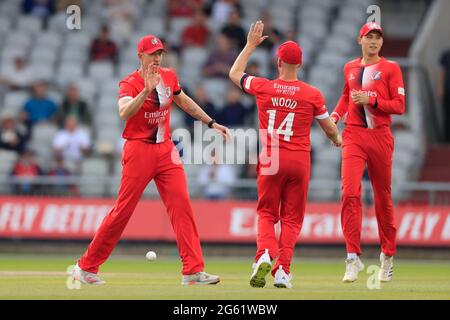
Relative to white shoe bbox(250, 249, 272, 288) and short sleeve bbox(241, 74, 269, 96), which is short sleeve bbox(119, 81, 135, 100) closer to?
short sleeve bbox(241, 74, 269, 96)

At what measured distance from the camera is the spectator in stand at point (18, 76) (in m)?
28.1

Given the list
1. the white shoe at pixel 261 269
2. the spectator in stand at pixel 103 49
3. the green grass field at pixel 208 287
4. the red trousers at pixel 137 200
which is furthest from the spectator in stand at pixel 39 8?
the white shoe at pixel 261 269

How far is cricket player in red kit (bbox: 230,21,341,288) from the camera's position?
14398mm

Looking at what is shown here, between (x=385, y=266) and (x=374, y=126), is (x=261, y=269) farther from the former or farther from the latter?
(x=374, y=126)

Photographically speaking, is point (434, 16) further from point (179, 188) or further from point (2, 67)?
point (179, 188)

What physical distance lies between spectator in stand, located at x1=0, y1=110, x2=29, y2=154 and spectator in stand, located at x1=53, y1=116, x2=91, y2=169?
2.21 feet

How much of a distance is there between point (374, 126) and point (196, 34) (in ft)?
44.1

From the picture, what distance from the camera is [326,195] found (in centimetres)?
2466

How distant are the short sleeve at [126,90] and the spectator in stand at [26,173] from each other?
10.8 metres

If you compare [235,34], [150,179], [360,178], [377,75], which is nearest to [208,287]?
[150,179]

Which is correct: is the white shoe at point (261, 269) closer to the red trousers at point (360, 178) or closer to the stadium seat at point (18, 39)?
the red trousers at point (360, 178)

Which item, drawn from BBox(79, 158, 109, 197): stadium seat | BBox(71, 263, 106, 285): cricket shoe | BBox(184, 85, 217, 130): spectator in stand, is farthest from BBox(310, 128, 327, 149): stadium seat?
BBox(71, 263, 106, 285): cricket shoe

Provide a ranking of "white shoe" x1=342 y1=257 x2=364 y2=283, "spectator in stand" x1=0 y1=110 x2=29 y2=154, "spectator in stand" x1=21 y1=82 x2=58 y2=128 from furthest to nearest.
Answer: "spectator in stand" x1=21 y1=82 x2=58 y2=128 → "spectator in stand" x1=0 y1=110 x2=29 y2=154 → "white shoe" x1=342 y1=257 x2=364 y2=283

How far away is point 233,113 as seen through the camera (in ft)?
85.1
